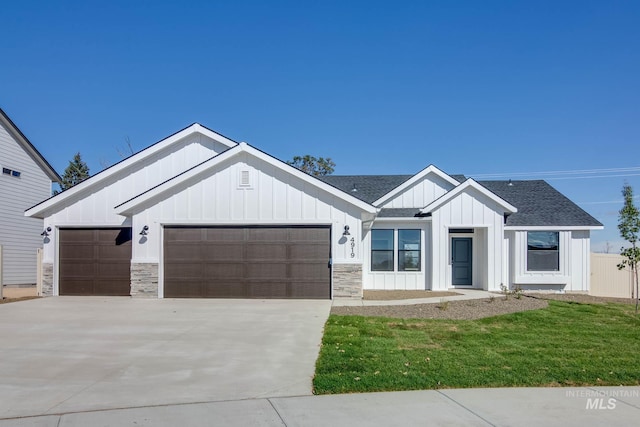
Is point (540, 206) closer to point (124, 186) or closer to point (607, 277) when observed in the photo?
point (607, 277)

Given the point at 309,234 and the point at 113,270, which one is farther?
the point at 113,270

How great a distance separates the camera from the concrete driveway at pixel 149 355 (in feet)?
19.2

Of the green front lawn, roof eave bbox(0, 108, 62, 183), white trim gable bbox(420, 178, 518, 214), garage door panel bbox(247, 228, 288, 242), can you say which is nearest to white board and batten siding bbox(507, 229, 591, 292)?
white trim gable bbox(420, 178, 518, 214)

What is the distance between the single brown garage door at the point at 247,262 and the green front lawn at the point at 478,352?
380cm

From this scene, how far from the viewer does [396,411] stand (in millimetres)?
5293

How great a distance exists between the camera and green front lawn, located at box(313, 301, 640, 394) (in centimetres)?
640

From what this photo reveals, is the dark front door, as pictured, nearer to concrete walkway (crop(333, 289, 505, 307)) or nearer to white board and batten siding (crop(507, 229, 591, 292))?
white board and batten siding (crop(507, 229, 591, 292))

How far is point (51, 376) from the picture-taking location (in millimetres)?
6648

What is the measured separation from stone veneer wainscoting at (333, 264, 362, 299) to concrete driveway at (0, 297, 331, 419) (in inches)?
71.8

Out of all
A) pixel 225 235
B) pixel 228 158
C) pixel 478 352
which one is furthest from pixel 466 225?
pixel 478 352

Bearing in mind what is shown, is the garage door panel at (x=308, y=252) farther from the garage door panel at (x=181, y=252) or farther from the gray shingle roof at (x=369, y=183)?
the gray shingle roof at (x=369, y=183)

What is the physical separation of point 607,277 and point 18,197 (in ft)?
86.8

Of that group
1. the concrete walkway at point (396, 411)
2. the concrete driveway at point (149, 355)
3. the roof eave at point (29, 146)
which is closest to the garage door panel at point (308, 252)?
the concrete driveway at point (149, 355)

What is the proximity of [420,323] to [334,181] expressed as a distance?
12.7 meters
